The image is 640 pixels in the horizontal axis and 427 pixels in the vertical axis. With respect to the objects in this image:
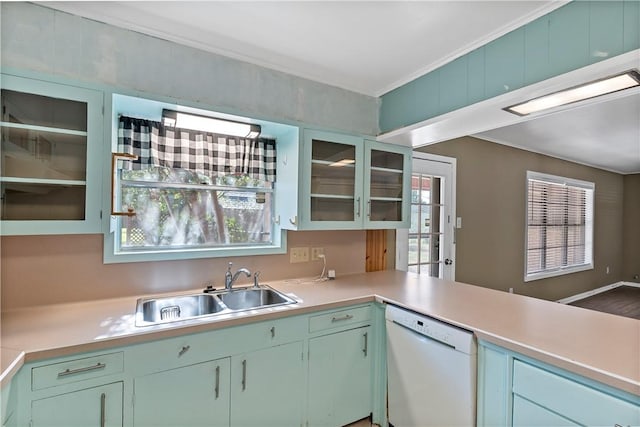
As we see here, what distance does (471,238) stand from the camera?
370 cm

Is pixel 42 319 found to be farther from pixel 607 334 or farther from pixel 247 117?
pixel 607 334

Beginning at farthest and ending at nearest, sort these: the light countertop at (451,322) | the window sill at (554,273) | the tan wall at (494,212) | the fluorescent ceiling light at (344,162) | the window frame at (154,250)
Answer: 1. the window sill at (554,273)
2. the tan wall at (494,212)
3. the fluorescent ceiling light at (344,162)
4. the window frame at (154,250)
5. the light countertop at (451,322)

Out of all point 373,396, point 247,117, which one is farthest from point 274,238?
point 373,396

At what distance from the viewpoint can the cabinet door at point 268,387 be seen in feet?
5.28

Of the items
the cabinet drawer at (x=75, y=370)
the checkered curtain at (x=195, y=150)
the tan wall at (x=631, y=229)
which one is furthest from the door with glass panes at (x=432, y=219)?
the tan wall at (x=631, y=229)

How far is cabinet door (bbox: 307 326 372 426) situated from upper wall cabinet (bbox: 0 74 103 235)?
141 centimetres

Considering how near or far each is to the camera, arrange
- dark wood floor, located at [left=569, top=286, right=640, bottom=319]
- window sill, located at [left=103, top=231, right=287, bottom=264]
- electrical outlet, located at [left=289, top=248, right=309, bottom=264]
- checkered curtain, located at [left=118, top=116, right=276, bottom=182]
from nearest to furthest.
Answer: window sill, located at [left=103, top=231, right=287, bottom=264] → checkered curtain, located at [left=118, top=116, right=276, bottom=182] → electrical outlet, located at [left=289, top=248, right=309, bottom=264] → dark wood floor, located at [left=569, top=286, right=640, bottom=319]

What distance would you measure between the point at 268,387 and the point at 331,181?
1.40 m

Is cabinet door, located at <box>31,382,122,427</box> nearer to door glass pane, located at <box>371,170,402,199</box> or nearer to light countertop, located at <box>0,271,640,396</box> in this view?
light countertop, located at <box>0,271,640,396</box>

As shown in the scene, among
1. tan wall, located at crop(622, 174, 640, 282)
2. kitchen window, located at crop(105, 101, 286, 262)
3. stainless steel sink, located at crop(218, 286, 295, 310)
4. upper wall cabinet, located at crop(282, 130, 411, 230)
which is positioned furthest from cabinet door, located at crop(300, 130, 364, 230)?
tan wall, located at crop(622, 174, 640, 282)

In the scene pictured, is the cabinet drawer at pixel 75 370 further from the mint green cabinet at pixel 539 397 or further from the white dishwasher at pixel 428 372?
the mint green cabinet at pixel 539 397

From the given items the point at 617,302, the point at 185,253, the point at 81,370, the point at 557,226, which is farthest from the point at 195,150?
the point at 617,302

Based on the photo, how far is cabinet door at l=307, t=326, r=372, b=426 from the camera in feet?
6.01

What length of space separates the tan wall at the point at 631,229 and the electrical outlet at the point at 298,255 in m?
8.15
